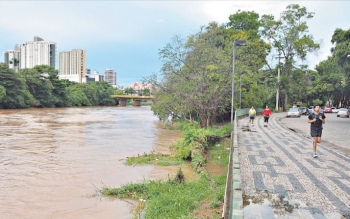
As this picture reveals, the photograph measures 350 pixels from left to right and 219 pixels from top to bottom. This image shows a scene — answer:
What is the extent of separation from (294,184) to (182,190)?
3323mm

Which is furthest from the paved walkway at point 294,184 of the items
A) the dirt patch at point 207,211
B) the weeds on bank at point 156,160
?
the weeds on bank at point 156,160

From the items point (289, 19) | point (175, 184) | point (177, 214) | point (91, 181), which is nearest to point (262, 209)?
point (177, 214)

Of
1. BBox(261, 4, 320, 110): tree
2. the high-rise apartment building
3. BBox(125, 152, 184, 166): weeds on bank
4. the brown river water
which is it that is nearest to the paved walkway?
the brown river water

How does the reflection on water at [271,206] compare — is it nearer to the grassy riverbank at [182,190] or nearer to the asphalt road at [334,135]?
the grassy riverbank at [182,190]

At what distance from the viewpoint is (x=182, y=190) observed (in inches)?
372

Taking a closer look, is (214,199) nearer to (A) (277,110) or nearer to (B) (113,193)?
(B) (113,193)

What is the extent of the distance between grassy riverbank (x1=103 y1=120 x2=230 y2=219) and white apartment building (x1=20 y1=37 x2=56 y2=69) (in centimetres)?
14876

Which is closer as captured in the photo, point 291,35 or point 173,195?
point 173,195

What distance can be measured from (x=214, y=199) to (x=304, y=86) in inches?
2432

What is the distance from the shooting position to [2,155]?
1638cm

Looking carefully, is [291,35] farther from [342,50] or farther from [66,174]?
[66,174]

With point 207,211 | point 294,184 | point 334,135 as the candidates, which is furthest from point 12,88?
point 294,184

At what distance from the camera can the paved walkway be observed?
18.6 ft

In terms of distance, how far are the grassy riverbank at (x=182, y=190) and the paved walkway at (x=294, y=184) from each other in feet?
3.44
